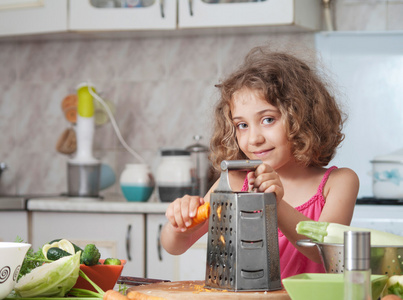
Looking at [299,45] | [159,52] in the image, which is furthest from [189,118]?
[299,45]

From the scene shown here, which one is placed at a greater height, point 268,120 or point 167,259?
point 268,120

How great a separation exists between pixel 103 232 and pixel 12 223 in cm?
38

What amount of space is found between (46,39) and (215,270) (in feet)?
7.60

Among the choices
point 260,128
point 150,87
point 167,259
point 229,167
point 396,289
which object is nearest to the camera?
point 396,289

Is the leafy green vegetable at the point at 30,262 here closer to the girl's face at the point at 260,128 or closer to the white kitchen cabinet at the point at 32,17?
the girl's face at the point at 260,128

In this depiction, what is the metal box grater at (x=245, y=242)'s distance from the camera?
0.91 meters

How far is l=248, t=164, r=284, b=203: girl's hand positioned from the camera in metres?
0.99

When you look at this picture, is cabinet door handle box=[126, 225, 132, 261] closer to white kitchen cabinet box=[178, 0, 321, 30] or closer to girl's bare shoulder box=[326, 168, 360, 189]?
white kitchen cabinet box=[178, 0, 321, 30]

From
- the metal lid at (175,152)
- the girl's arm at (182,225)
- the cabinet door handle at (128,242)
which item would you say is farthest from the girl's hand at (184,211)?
the metal lid at (175,152)

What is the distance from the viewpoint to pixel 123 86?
9.65 feet

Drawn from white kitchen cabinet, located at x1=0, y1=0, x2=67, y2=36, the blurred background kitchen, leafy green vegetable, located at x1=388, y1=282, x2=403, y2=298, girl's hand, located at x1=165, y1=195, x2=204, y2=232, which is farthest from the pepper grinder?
white kitchen cabinet, located at x1=0, y1=0, x2=67, y2=36

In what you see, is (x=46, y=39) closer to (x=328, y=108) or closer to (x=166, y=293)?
(x=328, y=108)

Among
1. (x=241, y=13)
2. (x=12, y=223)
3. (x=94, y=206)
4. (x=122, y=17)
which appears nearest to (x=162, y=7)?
(x=122, y=17)

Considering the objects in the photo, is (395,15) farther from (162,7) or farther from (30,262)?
(30,262)
